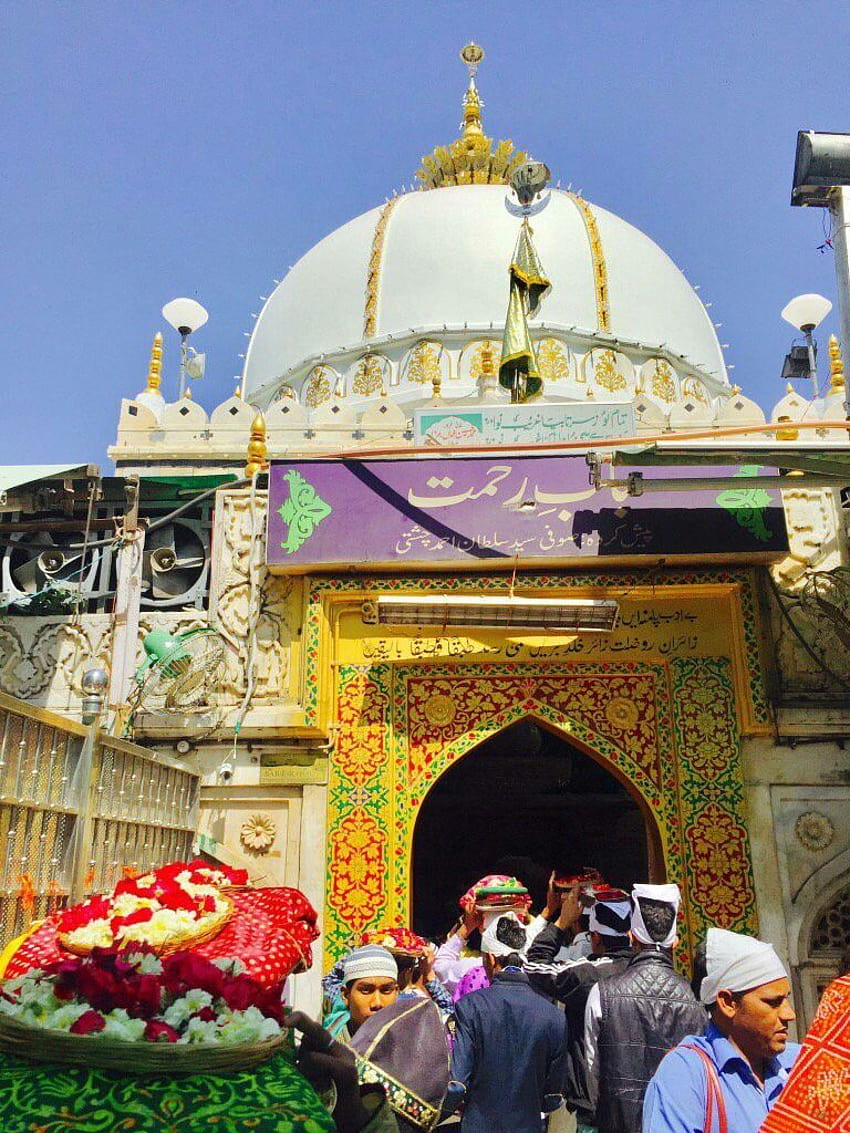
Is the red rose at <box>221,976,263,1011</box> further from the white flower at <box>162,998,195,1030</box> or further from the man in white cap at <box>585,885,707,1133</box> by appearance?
the man in white cap at <box>585,885,707,1133</box>

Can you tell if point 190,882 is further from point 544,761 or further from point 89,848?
point 544,761

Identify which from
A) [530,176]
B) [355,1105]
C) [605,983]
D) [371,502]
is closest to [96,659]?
[371,502]

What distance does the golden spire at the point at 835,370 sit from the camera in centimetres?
1177

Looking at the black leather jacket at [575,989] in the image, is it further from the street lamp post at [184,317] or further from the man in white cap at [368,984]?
the street lamp post at [184,317]

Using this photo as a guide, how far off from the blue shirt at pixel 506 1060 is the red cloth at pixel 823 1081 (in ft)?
6.44

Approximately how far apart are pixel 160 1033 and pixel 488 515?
20.1 ft

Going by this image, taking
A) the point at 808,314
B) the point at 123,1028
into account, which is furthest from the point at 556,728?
the point at 808,314

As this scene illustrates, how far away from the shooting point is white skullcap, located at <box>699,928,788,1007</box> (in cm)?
230

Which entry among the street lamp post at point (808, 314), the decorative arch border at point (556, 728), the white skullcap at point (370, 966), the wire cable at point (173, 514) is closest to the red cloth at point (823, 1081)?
the white skullcap at point (370, 966)

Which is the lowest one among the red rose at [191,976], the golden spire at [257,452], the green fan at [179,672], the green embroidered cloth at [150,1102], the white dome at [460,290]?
the green embroidered cloth at [150,1102]

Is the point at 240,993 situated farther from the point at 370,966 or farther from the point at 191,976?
the point at 370,966

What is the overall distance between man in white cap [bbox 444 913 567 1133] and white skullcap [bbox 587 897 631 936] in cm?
50

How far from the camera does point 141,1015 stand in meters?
1.70

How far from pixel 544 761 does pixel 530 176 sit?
6723 millimetres
